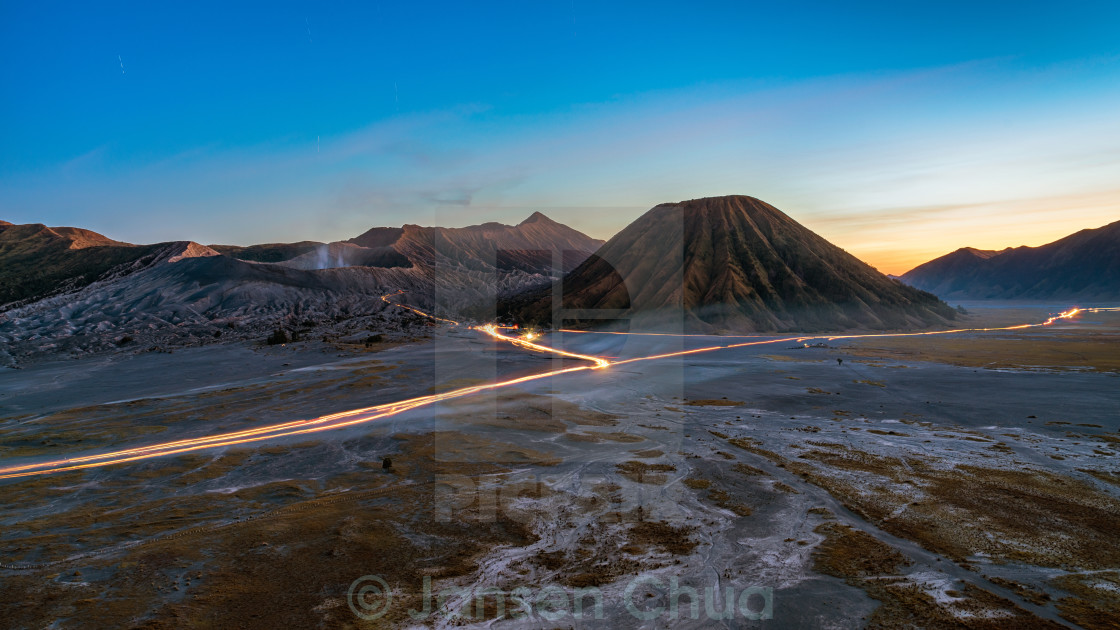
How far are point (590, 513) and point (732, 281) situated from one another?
106 m

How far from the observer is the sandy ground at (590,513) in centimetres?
1155

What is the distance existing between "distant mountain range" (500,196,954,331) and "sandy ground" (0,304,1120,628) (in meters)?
71.8

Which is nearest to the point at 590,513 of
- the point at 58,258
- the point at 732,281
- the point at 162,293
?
the point at 732,281

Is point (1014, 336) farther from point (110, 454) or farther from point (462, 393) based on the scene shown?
point (110, 454)

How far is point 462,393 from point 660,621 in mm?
31460

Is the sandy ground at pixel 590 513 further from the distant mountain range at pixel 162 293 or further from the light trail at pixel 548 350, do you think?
the distant mountain range at pixel 162 293

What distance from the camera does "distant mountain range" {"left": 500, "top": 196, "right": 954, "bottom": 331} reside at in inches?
4264

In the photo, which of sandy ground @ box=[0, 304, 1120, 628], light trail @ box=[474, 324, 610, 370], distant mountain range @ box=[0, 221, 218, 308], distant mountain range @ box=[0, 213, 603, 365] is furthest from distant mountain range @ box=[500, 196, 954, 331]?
distant mountain range @ box=[0, 221, 218, 308]

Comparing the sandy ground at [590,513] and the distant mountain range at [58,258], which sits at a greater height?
the distant mountain range at [58,258]

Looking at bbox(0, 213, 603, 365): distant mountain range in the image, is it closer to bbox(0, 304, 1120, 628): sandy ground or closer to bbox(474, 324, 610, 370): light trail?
bbox(474, 324, 610, 370): light trail

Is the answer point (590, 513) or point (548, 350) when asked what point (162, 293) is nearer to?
point (548, 350)

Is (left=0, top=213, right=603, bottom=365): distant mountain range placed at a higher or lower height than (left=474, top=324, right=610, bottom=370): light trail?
higher

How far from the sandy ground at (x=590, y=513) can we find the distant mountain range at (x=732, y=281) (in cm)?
7177

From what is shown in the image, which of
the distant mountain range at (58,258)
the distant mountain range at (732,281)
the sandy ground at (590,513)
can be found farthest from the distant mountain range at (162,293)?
the sandy ground at (590,513)
